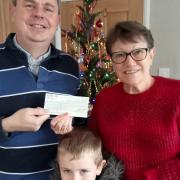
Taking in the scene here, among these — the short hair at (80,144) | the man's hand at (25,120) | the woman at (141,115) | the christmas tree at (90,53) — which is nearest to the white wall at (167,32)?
the christmas tree at (90,53)

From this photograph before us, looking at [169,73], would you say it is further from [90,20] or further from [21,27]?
[21,27]

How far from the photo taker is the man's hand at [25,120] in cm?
118

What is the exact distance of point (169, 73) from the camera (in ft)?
8.86

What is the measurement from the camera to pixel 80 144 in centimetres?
125

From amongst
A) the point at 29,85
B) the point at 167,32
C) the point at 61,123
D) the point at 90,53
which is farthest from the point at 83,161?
the point at 167,32

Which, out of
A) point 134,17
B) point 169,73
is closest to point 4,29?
point 134,17

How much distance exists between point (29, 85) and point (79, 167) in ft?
1.37

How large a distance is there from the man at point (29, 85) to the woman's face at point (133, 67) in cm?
30

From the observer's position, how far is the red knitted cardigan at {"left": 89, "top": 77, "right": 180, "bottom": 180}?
118cm

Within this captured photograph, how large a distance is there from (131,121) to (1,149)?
0.59 metres

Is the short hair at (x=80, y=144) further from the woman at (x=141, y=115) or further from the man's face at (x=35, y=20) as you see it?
the man's face at (x=35, y=20)

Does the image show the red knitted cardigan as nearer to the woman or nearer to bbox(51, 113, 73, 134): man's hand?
the woman

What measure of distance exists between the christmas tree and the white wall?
727 mm

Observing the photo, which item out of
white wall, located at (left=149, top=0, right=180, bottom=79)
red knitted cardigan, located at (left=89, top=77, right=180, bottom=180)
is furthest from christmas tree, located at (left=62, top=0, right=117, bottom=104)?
red knitted cardigan, located at (left=89, top=77, right=180, bottom=180)
